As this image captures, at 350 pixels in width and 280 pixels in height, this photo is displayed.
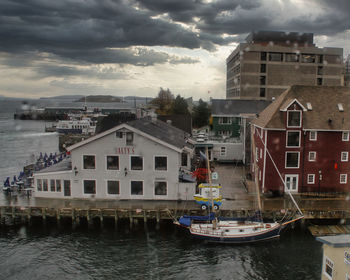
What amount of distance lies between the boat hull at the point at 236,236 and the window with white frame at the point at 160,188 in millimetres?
5764

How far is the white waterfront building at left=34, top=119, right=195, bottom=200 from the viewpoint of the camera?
28922 mm

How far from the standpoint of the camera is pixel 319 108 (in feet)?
103

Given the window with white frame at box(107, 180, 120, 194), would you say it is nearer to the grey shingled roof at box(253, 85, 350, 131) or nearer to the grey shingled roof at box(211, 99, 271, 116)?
the grey shingled roof at box(253, 85, 350, 131)

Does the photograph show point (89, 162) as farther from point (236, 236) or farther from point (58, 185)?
point (236, 236)

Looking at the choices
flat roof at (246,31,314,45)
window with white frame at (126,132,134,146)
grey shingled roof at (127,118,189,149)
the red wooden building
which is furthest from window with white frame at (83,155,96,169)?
flat roof at (246,31,314,45)

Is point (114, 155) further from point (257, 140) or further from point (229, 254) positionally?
point (257, 140)

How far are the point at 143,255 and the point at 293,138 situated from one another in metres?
17.3

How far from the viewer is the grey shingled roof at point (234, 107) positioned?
53.7m

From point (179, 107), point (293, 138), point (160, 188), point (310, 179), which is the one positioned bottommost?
point (160, 188)

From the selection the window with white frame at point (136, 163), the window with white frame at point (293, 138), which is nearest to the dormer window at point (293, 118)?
the window with white frame at point (293, 138)

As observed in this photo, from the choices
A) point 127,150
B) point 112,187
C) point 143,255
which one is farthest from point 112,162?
point 143,255

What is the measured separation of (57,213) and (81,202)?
2.34 meters

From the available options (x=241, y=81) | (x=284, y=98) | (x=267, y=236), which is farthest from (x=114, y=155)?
(x=241, y=81)

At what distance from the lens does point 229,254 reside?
2289 cm
